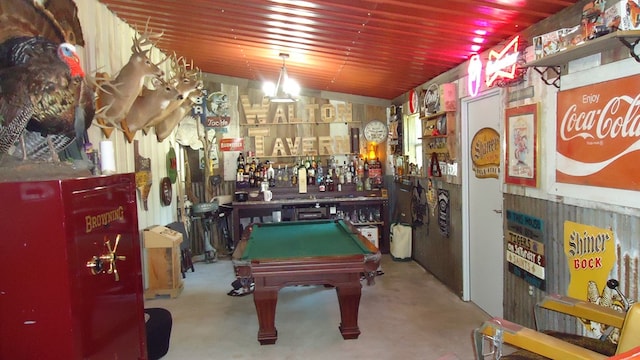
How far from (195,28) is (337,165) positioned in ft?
12.5

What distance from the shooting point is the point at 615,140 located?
260 centimetres

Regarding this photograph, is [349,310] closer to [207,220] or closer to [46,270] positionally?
[46,270]

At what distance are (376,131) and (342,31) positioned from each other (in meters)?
3.85

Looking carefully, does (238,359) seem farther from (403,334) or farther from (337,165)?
(337,165)

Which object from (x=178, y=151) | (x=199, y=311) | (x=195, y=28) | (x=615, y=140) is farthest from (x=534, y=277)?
(x=178, y=151)

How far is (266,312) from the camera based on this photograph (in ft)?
12.8

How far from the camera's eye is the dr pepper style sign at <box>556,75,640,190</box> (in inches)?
97.3

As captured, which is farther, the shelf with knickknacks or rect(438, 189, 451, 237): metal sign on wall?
rect(438, 189, 451, 237): metal sign on wall

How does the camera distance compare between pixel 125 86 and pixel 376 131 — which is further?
pixel 376 131

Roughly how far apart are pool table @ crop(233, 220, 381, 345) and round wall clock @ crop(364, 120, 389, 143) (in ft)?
12.1

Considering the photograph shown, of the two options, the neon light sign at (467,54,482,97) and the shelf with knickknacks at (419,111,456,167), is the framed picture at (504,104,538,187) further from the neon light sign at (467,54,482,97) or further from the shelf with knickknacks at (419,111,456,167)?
the shelf with knickknacks at (419,111,456,167)

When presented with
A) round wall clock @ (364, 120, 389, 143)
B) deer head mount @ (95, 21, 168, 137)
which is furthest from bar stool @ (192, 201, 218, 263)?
round wall clock @ (364, 120, 389, 143)

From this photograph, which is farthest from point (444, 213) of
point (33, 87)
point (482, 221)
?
point (33, 87)

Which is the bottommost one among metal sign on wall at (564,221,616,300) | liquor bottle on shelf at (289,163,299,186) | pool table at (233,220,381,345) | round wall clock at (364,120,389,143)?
pool table at (233,220,381,345)
